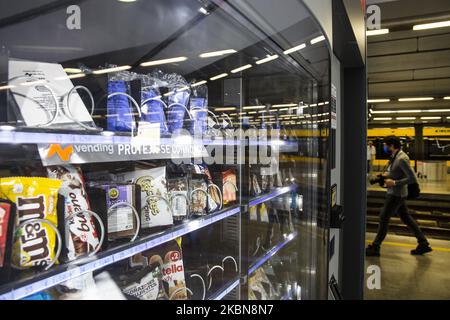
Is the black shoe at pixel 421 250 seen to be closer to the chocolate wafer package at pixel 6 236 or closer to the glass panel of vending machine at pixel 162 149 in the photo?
the glass panel of vending machine at pixel 162 149

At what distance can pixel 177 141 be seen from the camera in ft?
4.09

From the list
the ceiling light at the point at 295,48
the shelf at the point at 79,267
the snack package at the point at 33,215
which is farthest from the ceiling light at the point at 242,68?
the snack package at the point at 33,215

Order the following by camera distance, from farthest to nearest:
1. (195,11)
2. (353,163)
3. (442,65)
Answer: (442,65), (353,163), (195,11)

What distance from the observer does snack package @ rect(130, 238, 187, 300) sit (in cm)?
127

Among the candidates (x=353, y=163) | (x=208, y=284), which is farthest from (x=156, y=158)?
(x=353, y=163)

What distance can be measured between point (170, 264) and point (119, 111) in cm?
61

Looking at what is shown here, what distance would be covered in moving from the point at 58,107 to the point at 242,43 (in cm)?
76

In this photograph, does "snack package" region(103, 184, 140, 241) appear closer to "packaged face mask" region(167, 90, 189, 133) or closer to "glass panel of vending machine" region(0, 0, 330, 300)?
"glass panel of vending machine" region(0, 0, 330, 300)

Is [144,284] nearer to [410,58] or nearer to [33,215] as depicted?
[33,215]

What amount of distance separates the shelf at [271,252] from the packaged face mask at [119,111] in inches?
33.9

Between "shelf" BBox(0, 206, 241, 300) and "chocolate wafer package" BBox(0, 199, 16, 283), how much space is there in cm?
3

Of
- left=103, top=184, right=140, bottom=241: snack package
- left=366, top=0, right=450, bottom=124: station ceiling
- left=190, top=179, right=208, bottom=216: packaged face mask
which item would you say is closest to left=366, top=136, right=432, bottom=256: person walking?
left=366, top=0, right=450, bottom=124: station ceiling

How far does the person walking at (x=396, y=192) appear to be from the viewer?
4824 mm
